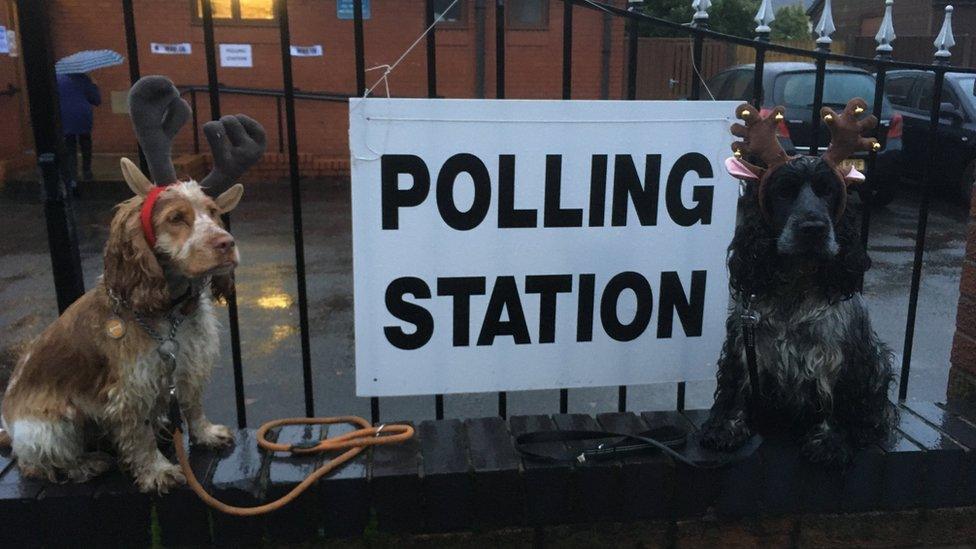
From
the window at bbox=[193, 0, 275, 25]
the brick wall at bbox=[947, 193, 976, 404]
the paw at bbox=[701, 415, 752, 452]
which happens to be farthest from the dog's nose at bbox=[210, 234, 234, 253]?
the window at bbox=[193, 0, 275, 25]

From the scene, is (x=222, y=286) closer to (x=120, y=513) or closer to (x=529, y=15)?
(x=120, y=513)

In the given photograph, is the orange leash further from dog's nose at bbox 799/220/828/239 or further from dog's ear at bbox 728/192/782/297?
dog's nose at bbox 799/220/828/239

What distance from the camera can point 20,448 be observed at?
7.36 feet

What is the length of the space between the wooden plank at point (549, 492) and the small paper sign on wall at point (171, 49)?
43.8 feet

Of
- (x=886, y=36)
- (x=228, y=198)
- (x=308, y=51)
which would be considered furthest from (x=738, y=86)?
(x=228, y=198)

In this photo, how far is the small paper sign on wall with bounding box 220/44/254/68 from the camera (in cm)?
1389

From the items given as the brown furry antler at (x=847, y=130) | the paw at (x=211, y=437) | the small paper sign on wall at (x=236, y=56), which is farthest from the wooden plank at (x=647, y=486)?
the small paper sign on wall at (x=236, y=56)

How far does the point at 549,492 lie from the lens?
249 centimetres

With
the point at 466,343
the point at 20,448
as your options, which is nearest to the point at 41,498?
the point at 20,448

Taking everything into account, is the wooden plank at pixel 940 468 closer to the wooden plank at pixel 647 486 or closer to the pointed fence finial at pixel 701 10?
the wooden plank at pixel 647 486

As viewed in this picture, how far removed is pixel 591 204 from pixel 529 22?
1246 cm

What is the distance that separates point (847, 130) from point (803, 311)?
0.55 m

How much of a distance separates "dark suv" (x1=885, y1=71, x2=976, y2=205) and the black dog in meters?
9.80

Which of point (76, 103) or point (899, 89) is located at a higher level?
point (899, 89)
